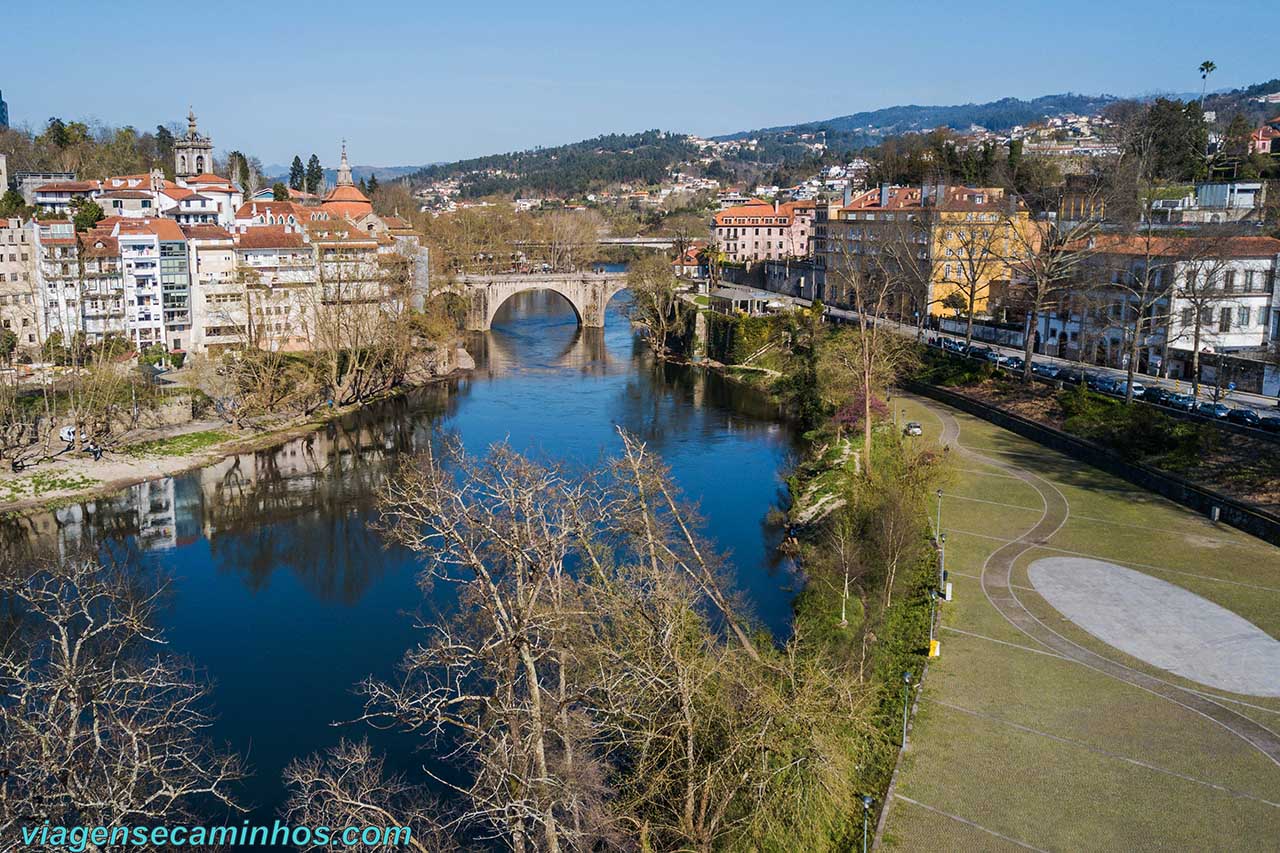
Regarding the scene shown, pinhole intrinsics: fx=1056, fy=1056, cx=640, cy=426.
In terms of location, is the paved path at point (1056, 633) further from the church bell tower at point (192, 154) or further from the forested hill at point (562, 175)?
the forested hill at point (562, 175)

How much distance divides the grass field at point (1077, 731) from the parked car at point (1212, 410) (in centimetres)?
428

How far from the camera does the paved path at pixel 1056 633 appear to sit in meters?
11.5

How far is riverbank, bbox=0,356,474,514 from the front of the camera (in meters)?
22.3

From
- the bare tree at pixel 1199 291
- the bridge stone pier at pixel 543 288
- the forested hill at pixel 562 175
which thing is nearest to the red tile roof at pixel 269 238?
the bridge stone pier at pixel 543 288

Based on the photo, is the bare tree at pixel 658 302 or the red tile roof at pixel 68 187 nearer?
the red tile roof at pixel 68 187

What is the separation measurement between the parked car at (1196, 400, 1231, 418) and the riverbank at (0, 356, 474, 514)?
2167cm

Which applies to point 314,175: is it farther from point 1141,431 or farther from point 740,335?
point 1141,431

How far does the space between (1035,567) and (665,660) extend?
8.94m

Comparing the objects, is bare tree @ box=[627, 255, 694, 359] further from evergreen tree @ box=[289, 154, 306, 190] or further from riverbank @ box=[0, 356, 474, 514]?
evergreen tree @ box=[289, 154, 306, 190]

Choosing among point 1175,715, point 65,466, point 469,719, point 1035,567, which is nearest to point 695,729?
point 469,719

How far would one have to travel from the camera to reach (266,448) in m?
26.9

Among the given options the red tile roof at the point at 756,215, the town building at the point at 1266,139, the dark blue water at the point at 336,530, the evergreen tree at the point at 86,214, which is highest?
the town building at the point at 1266,139

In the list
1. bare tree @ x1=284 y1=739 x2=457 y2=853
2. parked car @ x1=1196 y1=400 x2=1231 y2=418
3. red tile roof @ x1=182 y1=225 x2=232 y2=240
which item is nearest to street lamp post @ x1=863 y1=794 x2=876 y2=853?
bare tree @ x1=284 y1=739 x2=457 y2=853

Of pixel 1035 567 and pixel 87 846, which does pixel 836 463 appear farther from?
pixel 87 846
